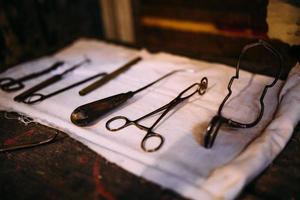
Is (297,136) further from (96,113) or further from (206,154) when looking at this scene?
(96,113)

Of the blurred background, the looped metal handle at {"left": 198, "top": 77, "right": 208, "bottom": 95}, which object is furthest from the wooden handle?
the blurred background

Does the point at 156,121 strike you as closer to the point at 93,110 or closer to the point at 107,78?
the point at 93,110

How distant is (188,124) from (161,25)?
3.98 ft

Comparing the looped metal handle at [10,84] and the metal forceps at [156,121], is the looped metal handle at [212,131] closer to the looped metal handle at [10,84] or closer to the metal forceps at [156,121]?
the metal forceps at [156,121]

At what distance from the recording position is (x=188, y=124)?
0.97 m

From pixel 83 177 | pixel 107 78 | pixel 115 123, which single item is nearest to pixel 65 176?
pixel 83 177

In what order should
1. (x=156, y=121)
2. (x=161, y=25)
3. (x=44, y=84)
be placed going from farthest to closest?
(x=161, y=25), (x=44, y=84), (x=156, y=121)

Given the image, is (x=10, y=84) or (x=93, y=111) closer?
(x=93, y=111)

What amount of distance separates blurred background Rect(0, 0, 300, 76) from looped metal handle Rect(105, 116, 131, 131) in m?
0.64

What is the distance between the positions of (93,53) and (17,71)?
0.40 meters

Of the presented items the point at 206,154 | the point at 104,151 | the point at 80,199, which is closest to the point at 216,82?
the point at 206,154

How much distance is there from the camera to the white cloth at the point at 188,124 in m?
0.77

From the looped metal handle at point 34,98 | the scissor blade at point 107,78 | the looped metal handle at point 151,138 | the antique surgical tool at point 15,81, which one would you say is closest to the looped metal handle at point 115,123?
the looped metal handle at point 151,138

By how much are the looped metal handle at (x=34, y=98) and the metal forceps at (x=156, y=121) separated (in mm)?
371
